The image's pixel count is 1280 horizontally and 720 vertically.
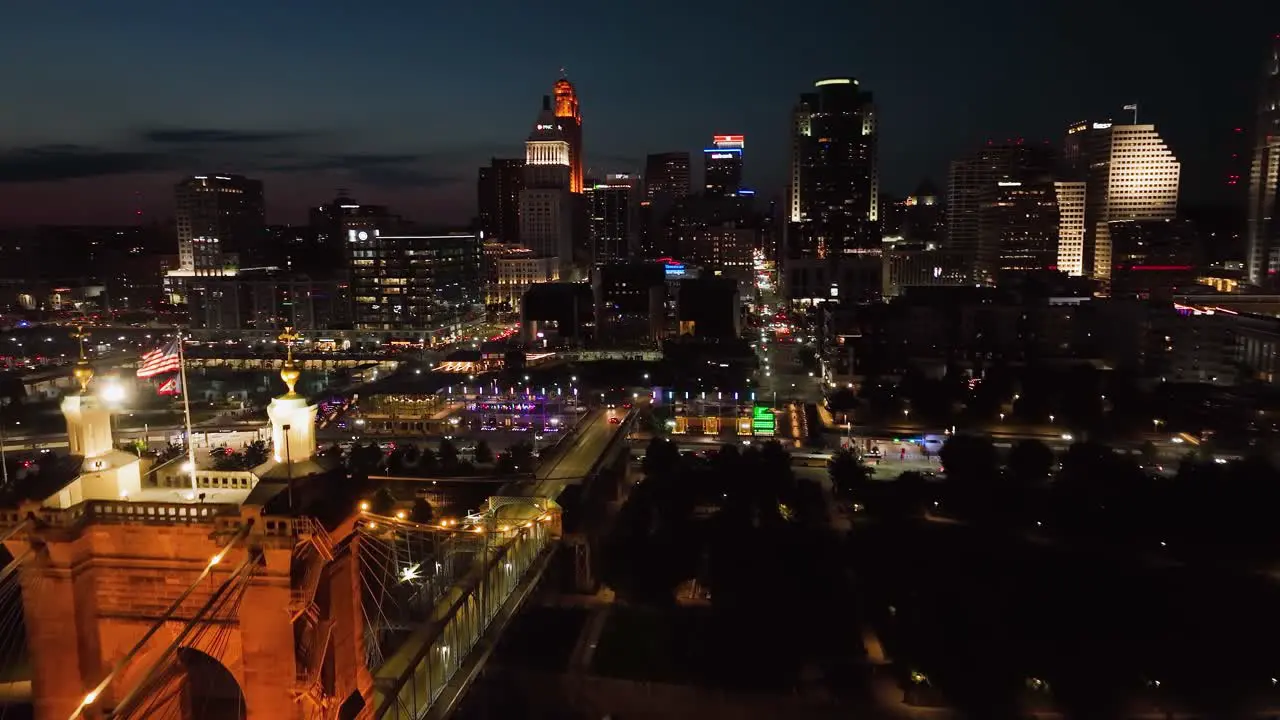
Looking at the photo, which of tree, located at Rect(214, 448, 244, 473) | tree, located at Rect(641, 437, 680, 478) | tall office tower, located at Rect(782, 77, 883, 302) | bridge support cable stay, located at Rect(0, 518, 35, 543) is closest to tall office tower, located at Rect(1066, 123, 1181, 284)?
tall office tower, located at Rect(782, 77, 883, 302)

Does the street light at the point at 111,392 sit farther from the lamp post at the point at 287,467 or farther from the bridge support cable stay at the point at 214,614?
the bridge support cable stay at the point at 214,614

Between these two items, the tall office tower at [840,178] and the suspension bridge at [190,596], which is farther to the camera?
the tall office tower at [840,178]

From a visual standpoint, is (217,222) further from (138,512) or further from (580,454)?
(138,512)

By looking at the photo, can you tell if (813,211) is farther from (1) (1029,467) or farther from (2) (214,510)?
(2) (214,510)

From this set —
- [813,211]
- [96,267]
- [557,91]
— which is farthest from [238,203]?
[813,211]

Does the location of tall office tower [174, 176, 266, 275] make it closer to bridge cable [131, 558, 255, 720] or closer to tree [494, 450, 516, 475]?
tree [494, 450, 516, 475]

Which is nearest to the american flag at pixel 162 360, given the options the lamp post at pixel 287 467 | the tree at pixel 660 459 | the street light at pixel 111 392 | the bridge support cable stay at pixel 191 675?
the street light at pixel 111 392
